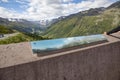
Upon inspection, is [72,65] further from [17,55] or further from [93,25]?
[93,25]

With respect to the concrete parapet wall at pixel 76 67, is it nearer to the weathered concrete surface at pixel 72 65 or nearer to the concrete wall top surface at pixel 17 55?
the weathered concrete surface at pixel 72 65

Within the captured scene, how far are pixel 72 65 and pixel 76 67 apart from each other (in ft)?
1.32

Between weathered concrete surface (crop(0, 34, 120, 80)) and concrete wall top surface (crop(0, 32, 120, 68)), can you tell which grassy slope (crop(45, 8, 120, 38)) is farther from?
concrete wall top surface (crop(0, 32, 120, 68))

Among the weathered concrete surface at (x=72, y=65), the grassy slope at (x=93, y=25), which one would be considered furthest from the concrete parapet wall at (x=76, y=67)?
the grassy slope at (x=93, y=25)

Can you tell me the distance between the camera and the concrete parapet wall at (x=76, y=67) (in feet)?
28.7

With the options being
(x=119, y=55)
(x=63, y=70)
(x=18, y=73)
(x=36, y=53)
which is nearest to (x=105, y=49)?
(x=119, y=55)

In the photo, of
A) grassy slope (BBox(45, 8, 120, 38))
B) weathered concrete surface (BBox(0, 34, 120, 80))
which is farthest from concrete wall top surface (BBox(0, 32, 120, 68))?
grassy slope (BBox(45, 8, 120, 38))

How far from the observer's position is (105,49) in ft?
48.3

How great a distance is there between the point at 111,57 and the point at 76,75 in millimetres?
5239

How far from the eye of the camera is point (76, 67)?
1161cm

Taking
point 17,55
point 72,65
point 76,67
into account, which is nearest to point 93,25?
point 76,67

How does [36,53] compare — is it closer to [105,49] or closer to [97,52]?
[97,52]

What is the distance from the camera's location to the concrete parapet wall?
8734 mm

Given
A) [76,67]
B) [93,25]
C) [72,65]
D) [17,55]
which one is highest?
[17,55]
